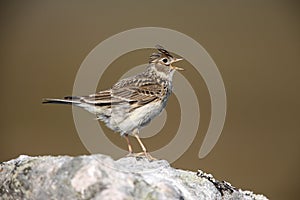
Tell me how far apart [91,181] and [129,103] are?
86.3 inches

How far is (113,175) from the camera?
11.3 feet

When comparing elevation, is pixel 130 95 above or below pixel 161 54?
below

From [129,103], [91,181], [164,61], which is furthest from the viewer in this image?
[164,61]

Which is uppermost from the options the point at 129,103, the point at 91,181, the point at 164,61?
the point at 164,61

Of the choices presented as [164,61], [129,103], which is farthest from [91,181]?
[164,61]

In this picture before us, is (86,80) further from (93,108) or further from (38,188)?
(38,188)

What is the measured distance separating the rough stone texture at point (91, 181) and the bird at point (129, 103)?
1.08 meters

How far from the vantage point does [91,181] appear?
3.40 meters

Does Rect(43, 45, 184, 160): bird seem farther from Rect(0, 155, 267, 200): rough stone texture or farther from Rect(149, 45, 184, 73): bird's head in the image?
Rect(0, 155, 267, 200): rough stone texture

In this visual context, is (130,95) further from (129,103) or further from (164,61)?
(164,61)

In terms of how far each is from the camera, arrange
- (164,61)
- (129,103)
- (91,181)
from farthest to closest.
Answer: (164,61)
(129,103)
(91,181)

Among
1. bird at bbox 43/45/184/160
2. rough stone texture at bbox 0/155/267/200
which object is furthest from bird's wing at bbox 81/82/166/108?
rough stone texture at bbox 0/155/267/200

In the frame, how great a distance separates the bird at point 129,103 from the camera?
17.2 ft

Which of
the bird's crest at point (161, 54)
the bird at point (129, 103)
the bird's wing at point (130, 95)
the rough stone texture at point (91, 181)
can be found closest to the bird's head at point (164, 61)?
the bird's crest at point (161, 54)
